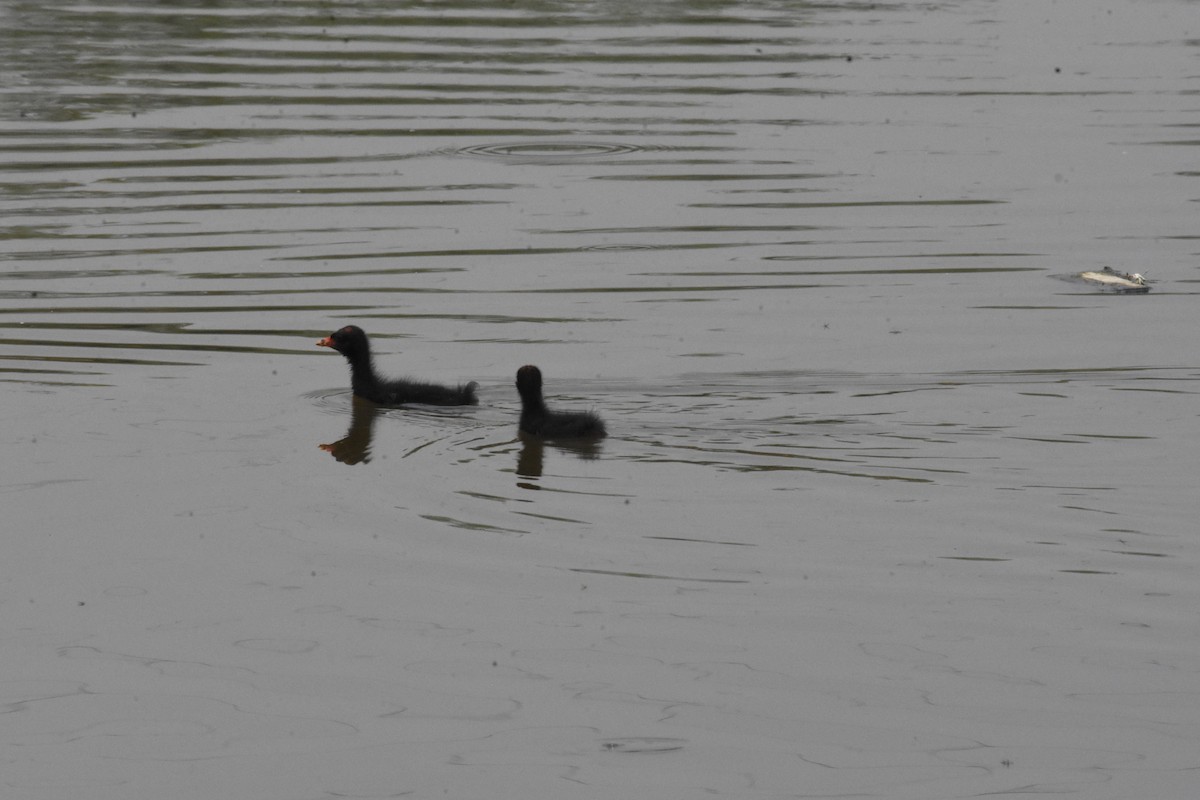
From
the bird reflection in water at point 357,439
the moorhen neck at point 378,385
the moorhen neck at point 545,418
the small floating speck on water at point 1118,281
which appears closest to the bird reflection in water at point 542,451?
the moorhen neck at point 545,418

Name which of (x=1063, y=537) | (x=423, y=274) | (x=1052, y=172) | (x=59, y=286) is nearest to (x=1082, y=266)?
(x=1052, y=172)

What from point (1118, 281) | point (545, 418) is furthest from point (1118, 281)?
point (545, 418)

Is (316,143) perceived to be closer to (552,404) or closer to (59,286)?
(59,286)

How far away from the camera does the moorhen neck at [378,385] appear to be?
12.0 m

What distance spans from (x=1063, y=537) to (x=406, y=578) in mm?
2892

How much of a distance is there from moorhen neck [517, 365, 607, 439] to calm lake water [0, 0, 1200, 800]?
131 mm

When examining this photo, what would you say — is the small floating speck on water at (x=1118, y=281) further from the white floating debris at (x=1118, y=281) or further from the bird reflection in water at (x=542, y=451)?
the bird reflection in water at (x=542, y=451)

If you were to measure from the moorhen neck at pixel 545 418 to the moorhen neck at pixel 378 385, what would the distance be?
0.48 metres

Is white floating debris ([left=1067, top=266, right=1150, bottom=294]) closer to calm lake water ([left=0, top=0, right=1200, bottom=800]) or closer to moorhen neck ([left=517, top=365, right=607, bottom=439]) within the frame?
calm lake water ([left=0, top=0, right=1200, bottom=800])

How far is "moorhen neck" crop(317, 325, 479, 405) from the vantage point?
39.4ft

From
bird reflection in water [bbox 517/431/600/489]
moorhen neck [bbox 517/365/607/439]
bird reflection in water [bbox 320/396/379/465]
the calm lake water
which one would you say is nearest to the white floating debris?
the calm lake water

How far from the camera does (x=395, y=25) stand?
82.9 ft

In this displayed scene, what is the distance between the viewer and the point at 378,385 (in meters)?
12.3

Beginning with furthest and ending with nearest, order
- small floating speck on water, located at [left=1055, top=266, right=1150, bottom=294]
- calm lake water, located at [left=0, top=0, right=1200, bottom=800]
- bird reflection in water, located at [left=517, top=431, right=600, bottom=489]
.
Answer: small floating speck on water, located at [left=1055, top=266, right=1150, bottom=294] → bird reflection in water, located at [left=517, top=431, right=600, bottom=489] → calm lake water, located at [left=0, top=0, right=1200, bottom=800]
